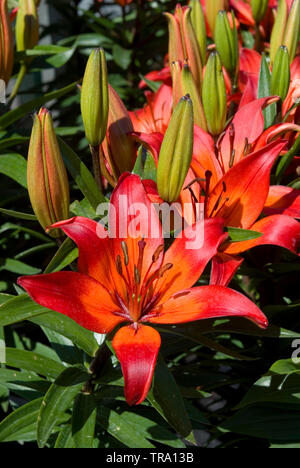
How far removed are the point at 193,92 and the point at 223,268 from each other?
24 cm

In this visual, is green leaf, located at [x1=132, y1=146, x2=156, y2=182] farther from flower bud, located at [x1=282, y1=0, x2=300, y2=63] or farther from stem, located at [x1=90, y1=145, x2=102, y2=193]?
flower bud, located at [x1=282, y1=0, x2=300, y2=63]

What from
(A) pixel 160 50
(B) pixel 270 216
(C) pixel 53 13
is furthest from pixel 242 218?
(C) pixel 53 13

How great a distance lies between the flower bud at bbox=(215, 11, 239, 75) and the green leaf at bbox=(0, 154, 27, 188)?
0.33 m

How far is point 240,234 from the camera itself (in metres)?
0.57

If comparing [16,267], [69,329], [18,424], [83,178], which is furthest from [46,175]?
[16,267]

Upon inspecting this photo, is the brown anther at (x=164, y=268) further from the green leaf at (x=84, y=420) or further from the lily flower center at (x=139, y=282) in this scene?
the green leaf at (x=84, y=420)

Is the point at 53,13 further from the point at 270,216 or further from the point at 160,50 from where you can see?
the point at 270,216

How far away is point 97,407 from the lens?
69cm

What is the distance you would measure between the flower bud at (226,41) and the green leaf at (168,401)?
0.45 m

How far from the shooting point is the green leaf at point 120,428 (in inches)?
26.3

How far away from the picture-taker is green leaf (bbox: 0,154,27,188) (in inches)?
33.1

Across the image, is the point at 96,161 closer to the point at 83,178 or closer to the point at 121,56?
the point at 83,178

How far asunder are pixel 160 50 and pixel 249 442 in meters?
0.98

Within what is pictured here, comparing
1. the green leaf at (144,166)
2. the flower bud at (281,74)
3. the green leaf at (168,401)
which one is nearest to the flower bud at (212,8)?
the flower bud at (281,74)
